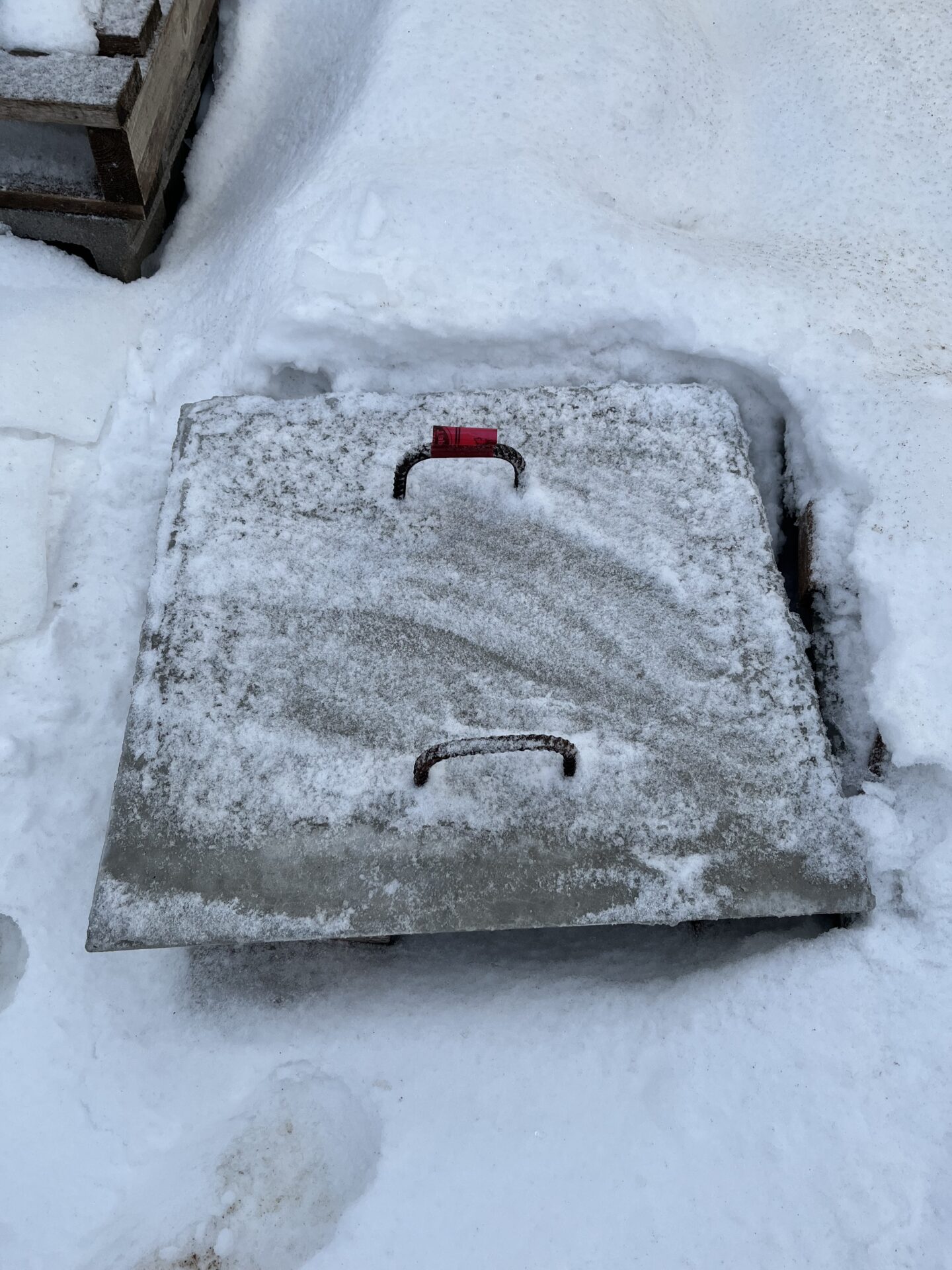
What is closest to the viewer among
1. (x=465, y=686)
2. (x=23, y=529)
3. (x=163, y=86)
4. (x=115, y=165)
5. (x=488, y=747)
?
(x=488, y=747)

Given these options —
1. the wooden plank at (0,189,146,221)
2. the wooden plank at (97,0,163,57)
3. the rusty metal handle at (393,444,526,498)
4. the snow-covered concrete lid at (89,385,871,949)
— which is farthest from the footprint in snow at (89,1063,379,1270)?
the wooden plank at (97,0,163,57)

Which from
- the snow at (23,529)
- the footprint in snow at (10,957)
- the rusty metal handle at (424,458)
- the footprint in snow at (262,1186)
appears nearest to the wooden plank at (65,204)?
the snow at (23,529)

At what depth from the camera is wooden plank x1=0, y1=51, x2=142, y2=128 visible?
1.98 meters

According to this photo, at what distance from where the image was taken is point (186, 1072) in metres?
1.50

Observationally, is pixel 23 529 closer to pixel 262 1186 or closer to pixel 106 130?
pixel 106 130

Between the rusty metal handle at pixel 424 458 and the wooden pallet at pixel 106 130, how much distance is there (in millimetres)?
1089

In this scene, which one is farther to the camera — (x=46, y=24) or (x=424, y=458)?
(x=46, y=24)

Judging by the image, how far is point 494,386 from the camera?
6.70ft

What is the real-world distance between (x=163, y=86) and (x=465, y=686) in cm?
179

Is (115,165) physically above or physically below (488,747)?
above

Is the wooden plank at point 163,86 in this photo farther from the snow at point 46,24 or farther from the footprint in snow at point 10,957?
the footprint in snow at point 10,957

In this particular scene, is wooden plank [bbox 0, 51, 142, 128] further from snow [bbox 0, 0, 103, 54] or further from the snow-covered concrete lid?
the snow-covered concrete lid

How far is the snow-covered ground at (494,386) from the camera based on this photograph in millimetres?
1314

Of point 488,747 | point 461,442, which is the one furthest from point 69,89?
point 488,747
